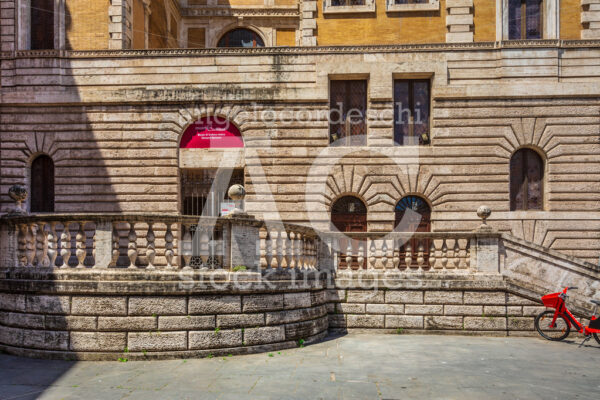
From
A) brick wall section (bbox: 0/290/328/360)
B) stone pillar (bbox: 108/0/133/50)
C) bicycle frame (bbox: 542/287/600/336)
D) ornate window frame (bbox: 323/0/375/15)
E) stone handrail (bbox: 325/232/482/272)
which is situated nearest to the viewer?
brick wall section (bbox: 0/290/328/360)

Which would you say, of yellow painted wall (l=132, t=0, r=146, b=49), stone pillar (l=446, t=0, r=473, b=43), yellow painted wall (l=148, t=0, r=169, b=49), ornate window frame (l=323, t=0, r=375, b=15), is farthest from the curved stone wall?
yellow painted wall (l=148, t=0, r=169, b=49)

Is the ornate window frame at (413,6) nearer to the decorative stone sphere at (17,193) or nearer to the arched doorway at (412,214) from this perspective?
the arched doorway at (412,214)

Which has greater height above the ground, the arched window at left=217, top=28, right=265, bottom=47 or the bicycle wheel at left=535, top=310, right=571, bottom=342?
the arched window at left=217, top=28, right=265, bottom=47

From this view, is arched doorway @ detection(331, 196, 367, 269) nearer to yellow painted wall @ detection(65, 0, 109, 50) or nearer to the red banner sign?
the red banner sign

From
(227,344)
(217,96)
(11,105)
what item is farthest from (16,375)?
(11,105)

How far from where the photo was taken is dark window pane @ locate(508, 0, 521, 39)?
20344mm

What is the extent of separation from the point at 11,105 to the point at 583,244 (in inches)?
840

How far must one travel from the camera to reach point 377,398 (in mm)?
6930

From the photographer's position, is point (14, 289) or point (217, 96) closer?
point (14, 289)

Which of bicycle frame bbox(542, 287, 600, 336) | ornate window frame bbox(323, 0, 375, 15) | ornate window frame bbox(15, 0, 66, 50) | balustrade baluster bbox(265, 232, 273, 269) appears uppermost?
ornate window frame bbox(323, 0, 375, 15)

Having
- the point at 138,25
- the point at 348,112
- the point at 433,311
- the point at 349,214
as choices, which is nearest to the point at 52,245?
the point at 433,311

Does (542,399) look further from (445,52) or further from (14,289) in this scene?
(445,52)

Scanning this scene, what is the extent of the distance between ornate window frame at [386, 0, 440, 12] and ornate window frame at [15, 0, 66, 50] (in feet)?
41.2

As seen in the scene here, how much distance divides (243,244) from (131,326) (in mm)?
2382
